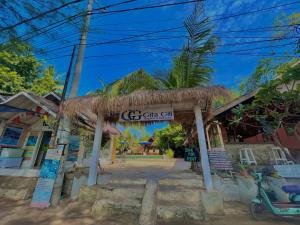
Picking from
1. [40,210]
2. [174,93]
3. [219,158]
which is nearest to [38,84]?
[40,210]

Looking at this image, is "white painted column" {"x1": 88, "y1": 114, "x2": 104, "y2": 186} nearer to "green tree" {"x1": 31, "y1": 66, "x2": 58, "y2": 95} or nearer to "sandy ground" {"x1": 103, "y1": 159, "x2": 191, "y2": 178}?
"sandy ground" {"x1": 103, "y1": 159, "x2": 191, "y2": 178}

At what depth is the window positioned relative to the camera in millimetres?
6766

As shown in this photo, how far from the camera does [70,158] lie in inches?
280

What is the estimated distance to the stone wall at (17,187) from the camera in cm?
511

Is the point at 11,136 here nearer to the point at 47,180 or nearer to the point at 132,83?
the point at 47,180

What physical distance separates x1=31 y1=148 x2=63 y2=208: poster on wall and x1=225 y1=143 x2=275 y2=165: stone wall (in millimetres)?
6332

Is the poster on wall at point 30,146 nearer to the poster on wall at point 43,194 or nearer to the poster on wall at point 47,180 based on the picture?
the poster on wall at point 47,180

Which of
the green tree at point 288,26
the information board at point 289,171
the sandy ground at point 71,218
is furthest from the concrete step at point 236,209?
the green tree at point 288,26

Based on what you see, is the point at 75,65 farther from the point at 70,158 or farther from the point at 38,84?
the point at 38,84

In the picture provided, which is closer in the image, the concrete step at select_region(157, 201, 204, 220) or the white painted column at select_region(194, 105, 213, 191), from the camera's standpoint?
the concrete step at select_region(157, 201, 204, 220)

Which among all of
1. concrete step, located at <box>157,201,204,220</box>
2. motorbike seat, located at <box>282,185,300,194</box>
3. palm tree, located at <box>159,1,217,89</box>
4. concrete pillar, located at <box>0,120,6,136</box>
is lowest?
concrete step, located at <box>157,201,204,220</box>

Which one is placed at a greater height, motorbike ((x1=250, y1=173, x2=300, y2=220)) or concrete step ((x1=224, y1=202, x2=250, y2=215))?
motorbike ((x1=250, y1=173, x2=300, y2=220))

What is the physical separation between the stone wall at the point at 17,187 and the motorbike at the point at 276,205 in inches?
249

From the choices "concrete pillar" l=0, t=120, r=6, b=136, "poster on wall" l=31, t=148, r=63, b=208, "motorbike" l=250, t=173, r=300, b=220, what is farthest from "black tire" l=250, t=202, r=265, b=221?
"concrete pillar" l=0, t=120, r=6, b=136
